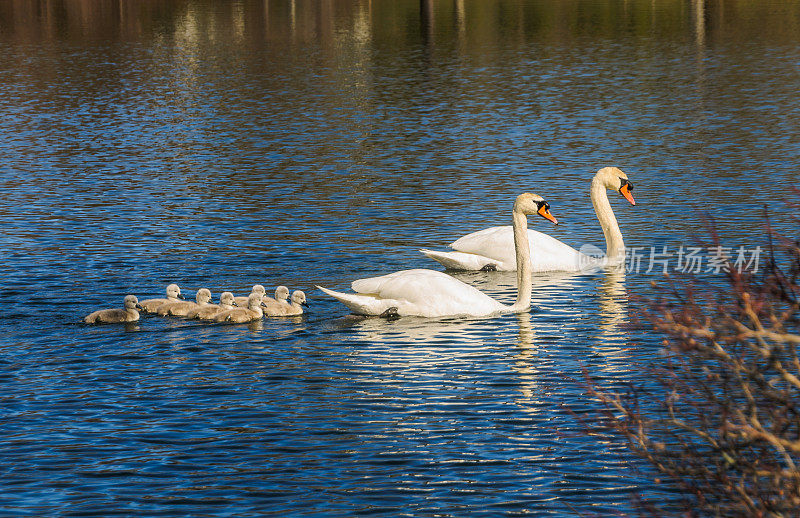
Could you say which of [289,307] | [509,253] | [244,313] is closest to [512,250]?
[509,253]

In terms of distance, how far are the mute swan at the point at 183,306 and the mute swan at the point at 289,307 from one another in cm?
90

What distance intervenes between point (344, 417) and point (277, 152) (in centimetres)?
2276

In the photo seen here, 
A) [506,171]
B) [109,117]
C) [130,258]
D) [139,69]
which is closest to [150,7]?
[139,69]

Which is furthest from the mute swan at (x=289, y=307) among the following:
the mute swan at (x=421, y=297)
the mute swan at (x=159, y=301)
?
the mute swan at (x=159, y=301)

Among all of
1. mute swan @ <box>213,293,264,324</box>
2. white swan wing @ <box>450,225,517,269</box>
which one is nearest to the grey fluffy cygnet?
mute swan @ <box>213,293,264,324</box>

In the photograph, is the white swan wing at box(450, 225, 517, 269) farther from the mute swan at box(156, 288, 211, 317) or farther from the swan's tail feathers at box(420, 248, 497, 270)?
the mute swan at box(156, 288, 211, 317)

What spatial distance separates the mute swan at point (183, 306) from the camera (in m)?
17.4

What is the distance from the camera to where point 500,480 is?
11.5 meters

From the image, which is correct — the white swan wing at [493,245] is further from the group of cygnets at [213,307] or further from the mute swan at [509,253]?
the group of cygnets at [213,307]

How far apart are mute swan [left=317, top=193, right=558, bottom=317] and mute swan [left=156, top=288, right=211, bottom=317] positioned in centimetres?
185

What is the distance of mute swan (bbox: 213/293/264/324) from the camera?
56.6 feet

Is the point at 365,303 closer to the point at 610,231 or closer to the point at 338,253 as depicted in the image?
the point at 338,253

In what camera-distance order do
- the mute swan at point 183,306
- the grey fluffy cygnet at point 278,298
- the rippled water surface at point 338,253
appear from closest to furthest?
the rippled water surface at point 338,253 → the mute swan at point 183,306 → the grey fluffy cygnet at point 278,298

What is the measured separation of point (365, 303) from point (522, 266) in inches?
97.0
